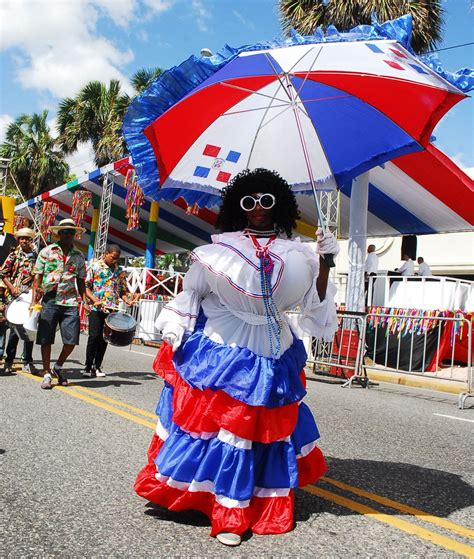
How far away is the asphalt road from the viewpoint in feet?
9.46

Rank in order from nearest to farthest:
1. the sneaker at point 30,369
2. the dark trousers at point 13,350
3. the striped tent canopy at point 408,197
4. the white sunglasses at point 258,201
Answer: the white sunglasses at point 258,201, the sneaker at point 30,369, the dark trousers at point 13,350, the striped tent canopy at point 408,197

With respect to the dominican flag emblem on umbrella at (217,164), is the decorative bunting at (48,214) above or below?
above

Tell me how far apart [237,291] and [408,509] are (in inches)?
63.3

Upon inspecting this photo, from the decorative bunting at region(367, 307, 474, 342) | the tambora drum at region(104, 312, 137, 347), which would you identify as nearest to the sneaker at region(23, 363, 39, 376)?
the tambora drum at region(104, 312, 137, 347)

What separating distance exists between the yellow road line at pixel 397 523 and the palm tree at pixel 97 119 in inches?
975

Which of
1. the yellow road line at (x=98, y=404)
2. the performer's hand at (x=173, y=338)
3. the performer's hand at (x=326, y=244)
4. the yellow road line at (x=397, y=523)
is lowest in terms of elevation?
the yellow road line at (x=98, y=404)

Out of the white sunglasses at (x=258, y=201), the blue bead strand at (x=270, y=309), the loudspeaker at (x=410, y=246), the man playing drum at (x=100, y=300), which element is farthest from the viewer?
the loudspeaker at (x=410, y=246)

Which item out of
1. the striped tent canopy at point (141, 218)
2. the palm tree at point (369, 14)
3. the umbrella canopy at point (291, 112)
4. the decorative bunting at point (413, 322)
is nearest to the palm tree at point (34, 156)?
the striped tent canopy at point (141, 218)

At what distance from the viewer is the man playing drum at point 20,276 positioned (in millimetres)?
8328

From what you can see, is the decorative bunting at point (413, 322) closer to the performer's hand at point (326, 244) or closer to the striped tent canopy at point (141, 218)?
the performer's hand at point (326, 244)

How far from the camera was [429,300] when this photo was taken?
12805 mm

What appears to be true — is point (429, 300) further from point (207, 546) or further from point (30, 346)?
point (207, 546)

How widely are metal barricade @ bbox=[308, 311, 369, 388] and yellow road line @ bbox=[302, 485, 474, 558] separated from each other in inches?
253

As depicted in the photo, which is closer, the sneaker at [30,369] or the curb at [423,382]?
the sneaker at [30,369]
